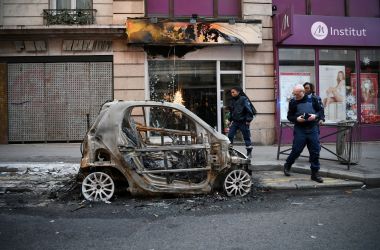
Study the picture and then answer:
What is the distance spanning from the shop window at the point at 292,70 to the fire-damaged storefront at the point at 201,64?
1.41 m

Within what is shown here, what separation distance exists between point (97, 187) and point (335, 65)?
11226mm

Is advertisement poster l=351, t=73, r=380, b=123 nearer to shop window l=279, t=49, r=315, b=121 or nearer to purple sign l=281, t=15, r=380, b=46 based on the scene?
purple sign l=281, t=15, r=380, b=46

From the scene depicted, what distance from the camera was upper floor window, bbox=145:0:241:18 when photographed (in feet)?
45.5

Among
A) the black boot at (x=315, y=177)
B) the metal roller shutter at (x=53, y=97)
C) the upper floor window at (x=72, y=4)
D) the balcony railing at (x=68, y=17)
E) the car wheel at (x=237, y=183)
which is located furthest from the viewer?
the upper floor window at (x=72, y=4)

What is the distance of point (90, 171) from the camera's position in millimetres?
6254

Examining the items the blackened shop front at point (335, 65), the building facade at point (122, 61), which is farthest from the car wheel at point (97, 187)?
the blackened shop front at point (335, 65)

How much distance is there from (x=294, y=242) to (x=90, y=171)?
334cm

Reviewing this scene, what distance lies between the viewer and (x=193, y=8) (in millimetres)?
14086

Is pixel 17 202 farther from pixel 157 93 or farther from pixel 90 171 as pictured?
pixel 157 93

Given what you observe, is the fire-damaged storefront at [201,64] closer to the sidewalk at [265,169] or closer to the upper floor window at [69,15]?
the upper floor window at [69,15]

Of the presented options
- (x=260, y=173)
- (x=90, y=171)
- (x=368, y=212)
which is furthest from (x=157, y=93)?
(x=368, y=212)

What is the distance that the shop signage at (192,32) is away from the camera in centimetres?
1290

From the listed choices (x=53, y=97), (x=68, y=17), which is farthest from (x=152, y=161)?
(x=68, y=17)

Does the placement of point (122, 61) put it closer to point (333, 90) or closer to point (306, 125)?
point (333, 90)
